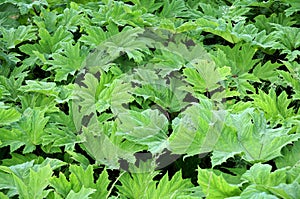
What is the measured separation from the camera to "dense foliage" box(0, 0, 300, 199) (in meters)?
1.74

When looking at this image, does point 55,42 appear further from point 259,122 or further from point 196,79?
point 259,122

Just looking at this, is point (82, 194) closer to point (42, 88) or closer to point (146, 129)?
point (146, 129)

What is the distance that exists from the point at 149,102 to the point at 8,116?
65 centimetres

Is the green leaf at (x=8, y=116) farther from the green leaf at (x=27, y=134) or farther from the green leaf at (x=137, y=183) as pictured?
the green leaf at (x=137, y=183)

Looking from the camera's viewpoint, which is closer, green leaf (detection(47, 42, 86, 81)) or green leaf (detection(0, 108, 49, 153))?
green leaf (detection(0, 108, 49, 153))

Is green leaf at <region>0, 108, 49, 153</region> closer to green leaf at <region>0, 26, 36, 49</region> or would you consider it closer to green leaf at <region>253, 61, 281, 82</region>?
green leaf at <region>0, 26, 36, 49</region>

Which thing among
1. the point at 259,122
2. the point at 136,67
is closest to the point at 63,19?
the point at 136,67

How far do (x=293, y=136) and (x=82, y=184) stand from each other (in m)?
0.80

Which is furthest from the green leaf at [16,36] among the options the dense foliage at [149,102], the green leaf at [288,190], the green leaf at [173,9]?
the green leaf at [288,190]

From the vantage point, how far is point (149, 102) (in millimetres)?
2273

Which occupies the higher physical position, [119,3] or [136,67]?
[119,3]

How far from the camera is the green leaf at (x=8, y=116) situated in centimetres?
209

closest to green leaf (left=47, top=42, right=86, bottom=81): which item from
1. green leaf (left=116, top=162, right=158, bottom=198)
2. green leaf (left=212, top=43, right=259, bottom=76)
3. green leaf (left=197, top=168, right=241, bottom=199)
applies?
green leaf (left=212, top=43, right=259, bottom=76)

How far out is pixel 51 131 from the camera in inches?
81.8
